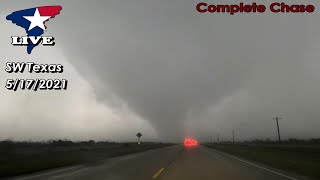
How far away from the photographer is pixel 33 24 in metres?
20.5

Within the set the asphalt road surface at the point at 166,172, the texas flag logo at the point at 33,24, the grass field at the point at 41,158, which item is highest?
the texas flag logo at the point at 33,24

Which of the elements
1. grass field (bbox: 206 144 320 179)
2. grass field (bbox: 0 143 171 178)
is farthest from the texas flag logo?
grass field (bbox: 206 144 320 179)

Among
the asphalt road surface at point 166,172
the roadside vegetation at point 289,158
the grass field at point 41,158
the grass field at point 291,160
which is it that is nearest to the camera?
the asphalt road surface at point 166,172

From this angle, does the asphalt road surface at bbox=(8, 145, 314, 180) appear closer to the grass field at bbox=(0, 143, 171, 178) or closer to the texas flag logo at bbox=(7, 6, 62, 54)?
the grass field at bbox=(0, 143, 171, 178)

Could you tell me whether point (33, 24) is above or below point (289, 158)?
above

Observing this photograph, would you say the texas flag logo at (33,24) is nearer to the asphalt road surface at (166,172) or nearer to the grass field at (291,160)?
the asphalt road surface at (166,172)

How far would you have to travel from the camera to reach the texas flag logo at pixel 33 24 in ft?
64.8

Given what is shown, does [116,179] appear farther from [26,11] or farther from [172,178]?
[26,11]

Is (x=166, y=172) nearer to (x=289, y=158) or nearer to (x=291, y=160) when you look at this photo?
(x=291, y=160)

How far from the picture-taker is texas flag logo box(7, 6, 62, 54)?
19.8 m

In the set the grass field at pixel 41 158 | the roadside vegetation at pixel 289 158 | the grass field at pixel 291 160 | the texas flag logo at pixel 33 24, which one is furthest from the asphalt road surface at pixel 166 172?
the texas flag logo at pixel 33 24

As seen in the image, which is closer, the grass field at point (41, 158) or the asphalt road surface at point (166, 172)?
the asphalt road surface at point (166, 172)

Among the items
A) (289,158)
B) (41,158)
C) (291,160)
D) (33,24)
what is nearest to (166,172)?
(33,24)

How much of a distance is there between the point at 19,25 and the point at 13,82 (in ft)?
11.0
